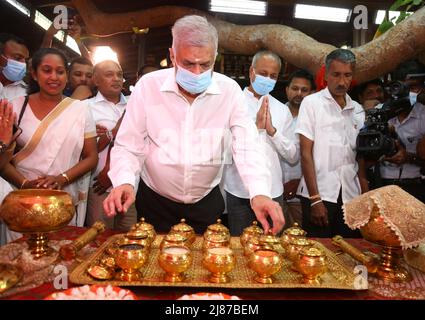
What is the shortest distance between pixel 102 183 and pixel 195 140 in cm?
109


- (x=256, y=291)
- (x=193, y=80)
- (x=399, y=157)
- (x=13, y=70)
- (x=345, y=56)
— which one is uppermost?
(x=345, y=56)

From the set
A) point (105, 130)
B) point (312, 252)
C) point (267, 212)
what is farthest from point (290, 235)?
point (105, 130)

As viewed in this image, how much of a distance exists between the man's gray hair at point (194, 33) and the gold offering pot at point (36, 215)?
933 mm

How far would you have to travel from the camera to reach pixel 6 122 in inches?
81.7

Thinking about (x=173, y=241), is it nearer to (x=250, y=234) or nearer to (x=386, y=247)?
(x=250, y=234)

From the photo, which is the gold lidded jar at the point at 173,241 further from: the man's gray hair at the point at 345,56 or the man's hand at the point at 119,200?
the man's gray hair at the point at 345,56

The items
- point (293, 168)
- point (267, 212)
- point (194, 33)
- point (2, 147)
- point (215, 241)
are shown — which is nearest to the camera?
point (215, 241)

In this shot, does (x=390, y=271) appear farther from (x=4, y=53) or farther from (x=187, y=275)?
(x=4, y=53)

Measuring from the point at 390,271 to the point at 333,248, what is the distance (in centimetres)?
35

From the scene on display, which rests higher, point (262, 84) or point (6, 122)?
point (262, 84)

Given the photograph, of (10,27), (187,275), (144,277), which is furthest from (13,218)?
(10,27)

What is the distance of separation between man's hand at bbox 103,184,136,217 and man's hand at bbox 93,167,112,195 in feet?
3.81

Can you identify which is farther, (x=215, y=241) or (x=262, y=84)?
(x=262, y=84)

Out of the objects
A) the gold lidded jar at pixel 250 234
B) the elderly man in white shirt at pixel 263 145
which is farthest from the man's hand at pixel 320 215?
the gold lidded jar at pixel 250 234
